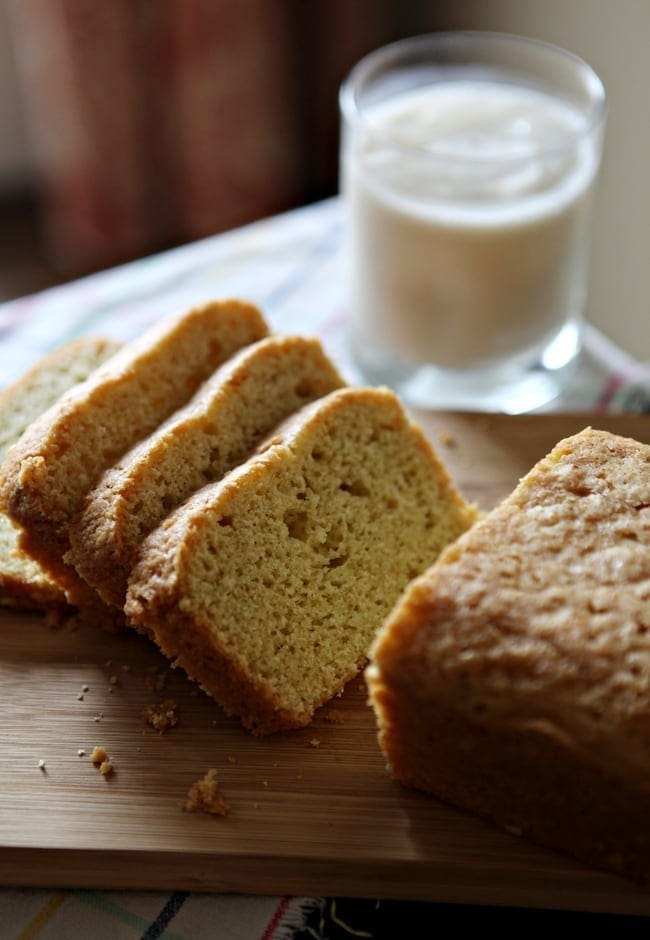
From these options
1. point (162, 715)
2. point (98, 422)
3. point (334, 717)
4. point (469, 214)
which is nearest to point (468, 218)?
point (469, 214)

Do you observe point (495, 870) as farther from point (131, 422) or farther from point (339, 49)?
point (339, 49)

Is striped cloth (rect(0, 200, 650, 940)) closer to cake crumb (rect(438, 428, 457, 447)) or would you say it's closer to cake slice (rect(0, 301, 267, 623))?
cake crumb (rect(438, 428, 457, 447))

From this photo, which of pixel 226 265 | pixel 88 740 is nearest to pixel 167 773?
pixel 88 740

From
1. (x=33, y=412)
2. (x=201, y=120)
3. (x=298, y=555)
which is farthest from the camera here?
(x=201, y=120)

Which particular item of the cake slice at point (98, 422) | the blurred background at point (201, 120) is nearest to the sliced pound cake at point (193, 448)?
the cake slice at point (98, 422)

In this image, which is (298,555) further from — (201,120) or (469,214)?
(201,120)

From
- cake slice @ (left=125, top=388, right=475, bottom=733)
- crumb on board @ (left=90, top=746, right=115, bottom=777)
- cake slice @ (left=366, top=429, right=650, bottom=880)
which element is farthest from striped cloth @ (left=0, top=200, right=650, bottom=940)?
crumb on board @ (left=90, top=746, right=115, bottom=777)

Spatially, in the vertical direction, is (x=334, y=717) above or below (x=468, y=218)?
below
